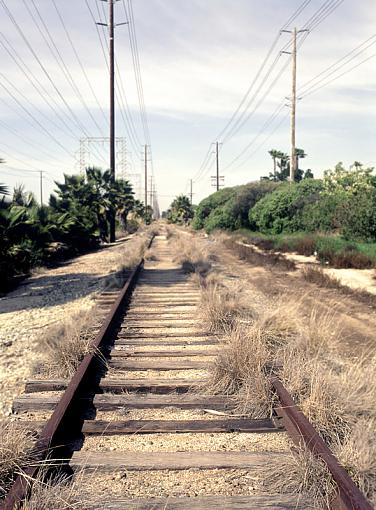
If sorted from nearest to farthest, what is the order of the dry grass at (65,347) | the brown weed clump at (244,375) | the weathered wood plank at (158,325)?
the brown weed clump at (244,375) < the dry grass at (65,347) < the weathered wood plank at (158,325)

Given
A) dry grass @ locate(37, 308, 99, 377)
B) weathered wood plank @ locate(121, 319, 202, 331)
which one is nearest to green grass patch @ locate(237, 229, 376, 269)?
weathered wood plank @ locate(121, 319, 202, 331)

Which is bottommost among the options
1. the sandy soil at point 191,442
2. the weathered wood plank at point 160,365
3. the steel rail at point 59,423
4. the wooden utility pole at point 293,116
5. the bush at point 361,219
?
the sandy soil at point 191,442

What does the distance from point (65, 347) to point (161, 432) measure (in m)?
2.18

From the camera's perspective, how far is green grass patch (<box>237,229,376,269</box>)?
55.4 feet

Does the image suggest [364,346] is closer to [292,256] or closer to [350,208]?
[292,256]

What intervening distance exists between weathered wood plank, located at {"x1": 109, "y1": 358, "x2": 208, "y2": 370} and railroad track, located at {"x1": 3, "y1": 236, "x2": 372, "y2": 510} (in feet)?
0.04

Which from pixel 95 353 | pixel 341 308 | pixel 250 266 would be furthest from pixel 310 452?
pixel 250 266

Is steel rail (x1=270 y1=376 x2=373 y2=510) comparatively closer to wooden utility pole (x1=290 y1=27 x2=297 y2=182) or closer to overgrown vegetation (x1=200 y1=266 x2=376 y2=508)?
overgrown vegetation (x1=200 y1=266 x2=376 y2=508)

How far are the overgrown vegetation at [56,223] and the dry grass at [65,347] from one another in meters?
6.87

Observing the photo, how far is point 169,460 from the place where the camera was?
3562 millimetres

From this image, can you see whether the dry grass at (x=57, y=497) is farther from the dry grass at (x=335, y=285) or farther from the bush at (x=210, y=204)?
the bush at (x=210, y=204)

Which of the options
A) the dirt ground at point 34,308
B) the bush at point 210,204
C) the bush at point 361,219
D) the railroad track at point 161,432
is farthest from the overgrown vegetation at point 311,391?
the bush at point 210,204

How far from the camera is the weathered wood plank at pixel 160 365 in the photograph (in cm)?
571

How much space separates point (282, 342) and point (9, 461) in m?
4.08
